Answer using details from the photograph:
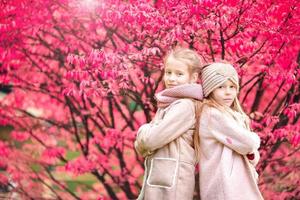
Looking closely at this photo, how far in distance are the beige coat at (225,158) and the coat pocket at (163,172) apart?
24 cm

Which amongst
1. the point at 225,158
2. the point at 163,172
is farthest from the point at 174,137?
the point at 225,158

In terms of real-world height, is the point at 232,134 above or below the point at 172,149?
above

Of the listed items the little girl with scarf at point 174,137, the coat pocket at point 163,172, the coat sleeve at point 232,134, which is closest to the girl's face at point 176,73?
the little girl with scarf at point 174,137

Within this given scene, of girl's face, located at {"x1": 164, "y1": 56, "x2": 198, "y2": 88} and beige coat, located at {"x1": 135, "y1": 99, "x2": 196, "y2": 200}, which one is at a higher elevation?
girl's face, located at {"x1": 164, "y1": 56, "x2": 198, "y2": 88}

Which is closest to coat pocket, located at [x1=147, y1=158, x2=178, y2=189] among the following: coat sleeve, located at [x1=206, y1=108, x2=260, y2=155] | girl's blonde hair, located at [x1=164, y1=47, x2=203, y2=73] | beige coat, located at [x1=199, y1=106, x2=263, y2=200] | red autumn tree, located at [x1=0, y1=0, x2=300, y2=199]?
beige coat, located at [x1=199, y1=106, x2=263, y2=200]

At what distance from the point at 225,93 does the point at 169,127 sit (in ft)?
1.77

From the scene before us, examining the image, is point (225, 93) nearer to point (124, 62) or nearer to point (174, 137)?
point (174, 137)

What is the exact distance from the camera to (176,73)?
4262mm

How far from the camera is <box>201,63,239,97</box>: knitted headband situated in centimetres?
416

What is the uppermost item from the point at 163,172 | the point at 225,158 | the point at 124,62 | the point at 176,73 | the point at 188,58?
the point at 188,58

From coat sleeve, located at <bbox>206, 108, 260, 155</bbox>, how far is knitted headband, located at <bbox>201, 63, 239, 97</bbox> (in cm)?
21

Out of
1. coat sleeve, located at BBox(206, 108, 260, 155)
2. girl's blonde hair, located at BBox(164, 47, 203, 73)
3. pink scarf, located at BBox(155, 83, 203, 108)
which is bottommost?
coat sleeve, located at BBox(206, 108, 260, 155)

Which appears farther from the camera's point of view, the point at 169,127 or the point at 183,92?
the point at 183,92

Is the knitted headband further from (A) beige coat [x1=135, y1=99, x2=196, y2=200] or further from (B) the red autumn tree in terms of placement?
(B) the red autumn tree
